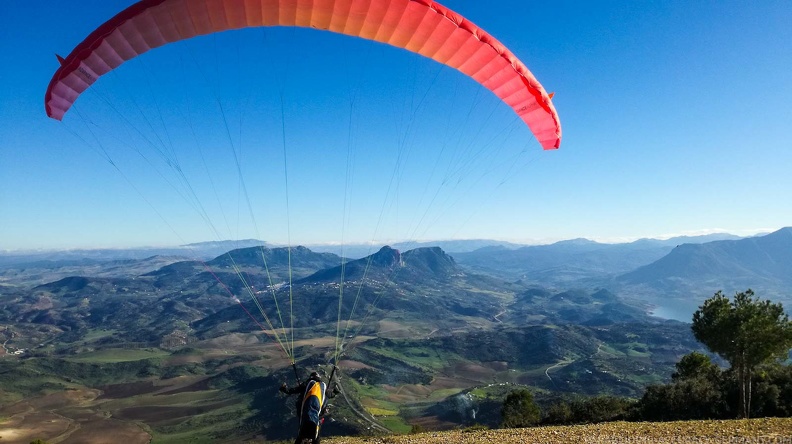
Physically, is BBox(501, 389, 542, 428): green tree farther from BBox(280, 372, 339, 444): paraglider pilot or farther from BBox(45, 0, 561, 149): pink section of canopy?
BBox(45, 0, 561, 149): pink section of canopy

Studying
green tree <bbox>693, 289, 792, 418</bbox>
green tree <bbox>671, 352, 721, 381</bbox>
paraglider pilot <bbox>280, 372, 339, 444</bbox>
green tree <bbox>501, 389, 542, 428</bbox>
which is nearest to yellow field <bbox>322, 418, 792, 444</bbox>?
paraglider pilot <bbox>280, 372, 339, 444</bbox>

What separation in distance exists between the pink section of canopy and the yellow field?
Answer: 11687mm

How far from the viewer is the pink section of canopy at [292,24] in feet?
38.4

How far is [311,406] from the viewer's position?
10.5 m

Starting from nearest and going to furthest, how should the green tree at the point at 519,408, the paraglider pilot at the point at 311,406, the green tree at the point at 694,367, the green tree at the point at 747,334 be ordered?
1. the paraglider pilot at the point at 311,406
2. the green tree at the point at 747,334
3. the green tree at the point at 694,367
4. the green tree at the point at 519,408

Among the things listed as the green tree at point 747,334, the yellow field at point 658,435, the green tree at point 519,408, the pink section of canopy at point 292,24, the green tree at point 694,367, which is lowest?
the green tree at point 519,408

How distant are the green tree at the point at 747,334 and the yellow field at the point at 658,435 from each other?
10.5 metres

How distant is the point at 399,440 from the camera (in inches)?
691

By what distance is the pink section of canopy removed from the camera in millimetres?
11719

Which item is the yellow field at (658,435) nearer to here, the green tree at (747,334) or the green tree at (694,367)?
the green tree at (747,334)

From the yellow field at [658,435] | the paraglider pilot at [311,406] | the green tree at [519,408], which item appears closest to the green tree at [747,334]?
the yellow field at [658,435]

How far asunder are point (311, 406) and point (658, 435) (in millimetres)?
12238

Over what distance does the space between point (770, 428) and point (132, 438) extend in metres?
141

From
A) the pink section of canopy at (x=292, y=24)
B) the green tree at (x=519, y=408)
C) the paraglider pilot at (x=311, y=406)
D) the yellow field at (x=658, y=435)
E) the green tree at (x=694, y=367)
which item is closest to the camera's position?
the paraglider pilot at (x=311, y=406)
